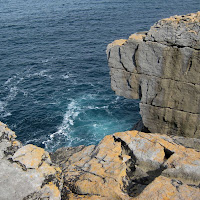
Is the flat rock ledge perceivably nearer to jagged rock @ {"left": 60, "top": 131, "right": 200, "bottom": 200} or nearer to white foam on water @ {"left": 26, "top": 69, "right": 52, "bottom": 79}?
jagged rock @ {"left": 60, "top": 131, "right": 200, "bottom": 200}

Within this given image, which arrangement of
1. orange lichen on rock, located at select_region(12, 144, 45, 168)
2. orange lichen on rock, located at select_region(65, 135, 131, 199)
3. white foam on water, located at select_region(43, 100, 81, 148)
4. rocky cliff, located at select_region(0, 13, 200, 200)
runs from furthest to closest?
white foam on water, located at select_region(43, 100, 81, 148) → orange lichen on rock, located at select_region(65, 135, 131, 199) → orange lichen on rock, located at select_region(12, 144, 45, 168) → rocky cliff, located at select_region(0, 13, 200, 200)

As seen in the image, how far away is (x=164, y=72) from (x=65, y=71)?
47.3 meters

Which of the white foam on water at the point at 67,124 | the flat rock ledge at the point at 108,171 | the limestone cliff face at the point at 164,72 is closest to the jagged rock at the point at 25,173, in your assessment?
the flat rock ledge at the point at 108,171

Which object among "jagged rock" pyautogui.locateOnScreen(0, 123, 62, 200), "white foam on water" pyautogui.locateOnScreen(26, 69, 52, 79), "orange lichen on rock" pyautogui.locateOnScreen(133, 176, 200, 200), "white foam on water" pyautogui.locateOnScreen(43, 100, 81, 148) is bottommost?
"white foam on water" pyautogui.locateOnScreen(43, 100, 81, 148)

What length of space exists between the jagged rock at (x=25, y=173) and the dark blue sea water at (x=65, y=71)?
2857cm

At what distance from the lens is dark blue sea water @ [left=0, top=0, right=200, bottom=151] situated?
167 feet

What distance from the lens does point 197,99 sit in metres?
27.7

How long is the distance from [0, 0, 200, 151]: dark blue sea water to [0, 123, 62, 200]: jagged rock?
28567mm

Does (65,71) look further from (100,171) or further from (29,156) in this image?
(29,156)

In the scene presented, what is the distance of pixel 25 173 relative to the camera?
53.0 ft

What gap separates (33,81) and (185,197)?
57.1m

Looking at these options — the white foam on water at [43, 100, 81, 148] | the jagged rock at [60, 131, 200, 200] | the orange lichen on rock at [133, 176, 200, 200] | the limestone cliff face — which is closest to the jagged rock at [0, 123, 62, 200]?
the jagged rock at [60, 131, 200, 200]

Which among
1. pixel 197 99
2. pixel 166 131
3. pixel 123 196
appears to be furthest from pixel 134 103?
pixel 123 196

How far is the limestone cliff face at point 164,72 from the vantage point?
997 inches
